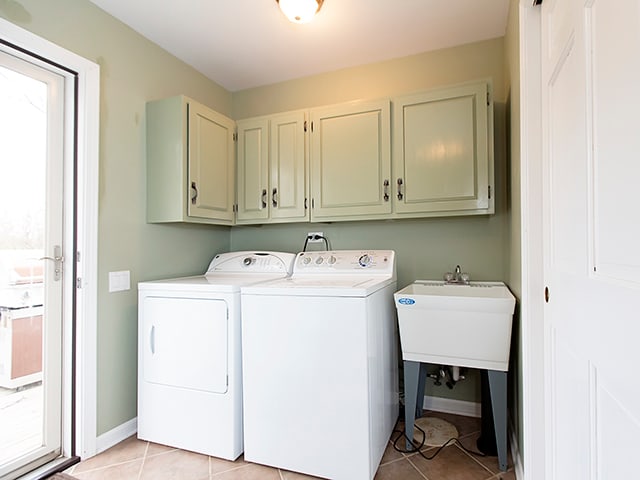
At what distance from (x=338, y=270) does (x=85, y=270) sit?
1.47 m

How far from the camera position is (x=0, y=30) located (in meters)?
1.52

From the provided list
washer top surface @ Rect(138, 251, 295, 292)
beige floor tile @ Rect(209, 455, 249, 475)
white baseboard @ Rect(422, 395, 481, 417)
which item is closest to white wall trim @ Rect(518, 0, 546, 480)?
white baseboard @ Rect(422, 395, 481, 417)

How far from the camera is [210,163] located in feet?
7.86

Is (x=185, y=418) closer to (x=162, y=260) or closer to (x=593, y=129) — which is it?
(x=162, y=260)

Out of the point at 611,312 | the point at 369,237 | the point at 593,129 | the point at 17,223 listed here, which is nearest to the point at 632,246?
the point at 611,312

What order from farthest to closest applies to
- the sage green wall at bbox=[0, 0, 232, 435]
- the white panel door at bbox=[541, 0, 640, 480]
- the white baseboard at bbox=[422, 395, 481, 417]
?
the white baseboard at bbox=[422, 395, 481, 417]
the sage green wall at bbox=[0, 0, 232, 435]
the white panel door at bbox=[541, 0, 640, 480]

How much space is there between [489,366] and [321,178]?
1.51 meters

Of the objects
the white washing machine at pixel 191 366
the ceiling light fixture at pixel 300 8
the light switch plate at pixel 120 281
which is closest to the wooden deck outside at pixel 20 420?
the white washing machine at pixel 191 366

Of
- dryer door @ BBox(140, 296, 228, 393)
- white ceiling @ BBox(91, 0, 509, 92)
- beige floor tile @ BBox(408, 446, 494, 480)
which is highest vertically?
white ceiling @ BBox(91, 0, 509, 92)

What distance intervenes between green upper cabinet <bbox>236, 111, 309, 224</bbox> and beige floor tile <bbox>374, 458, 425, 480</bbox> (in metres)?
1.55

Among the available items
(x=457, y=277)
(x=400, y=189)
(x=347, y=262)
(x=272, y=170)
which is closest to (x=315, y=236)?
(x=347, y=262)

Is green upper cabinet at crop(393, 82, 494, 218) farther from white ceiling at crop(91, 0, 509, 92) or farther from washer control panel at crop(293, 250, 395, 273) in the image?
white ceiling at crop(91, 0, 509, 92)

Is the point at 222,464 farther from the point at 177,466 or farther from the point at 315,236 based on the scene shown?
the point at 315,236

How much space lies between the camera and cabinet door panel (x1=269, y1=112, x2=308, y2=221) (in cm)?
245
